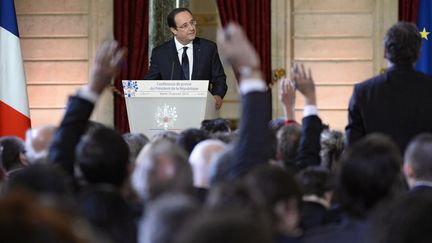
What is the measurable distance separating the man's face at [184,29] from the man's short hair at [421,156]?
208 inches

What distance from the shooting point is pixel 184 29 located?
28.7 feet

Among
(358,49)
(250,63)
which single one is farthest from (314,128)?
(358,49)

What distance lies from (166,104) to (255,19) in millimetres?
4299

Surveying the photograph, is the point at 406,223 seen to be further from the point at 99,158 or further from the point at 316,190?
the point at 99,158

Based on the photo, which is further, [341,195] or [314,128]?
[314,128]

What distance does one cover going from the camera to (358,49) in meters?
11.4

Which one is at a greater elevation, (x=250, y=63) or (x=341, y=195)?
(x=250, y=63)

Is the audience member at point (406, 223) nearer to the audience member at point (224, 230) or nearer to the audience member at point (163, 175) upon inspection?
the audience member at point (224, 230)

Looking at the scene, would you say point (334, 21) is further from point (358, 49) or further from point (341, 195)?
point (341, 195)

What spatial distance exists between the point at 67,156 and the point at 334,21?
8.13 m

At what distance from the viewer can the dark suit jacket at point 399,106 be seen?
4.68 metres

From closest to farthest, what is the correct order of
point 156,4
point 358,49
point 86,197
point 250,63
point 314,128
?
point 86,197 → point 250,63 → point 314,128 → point 156,4 → point 358,49

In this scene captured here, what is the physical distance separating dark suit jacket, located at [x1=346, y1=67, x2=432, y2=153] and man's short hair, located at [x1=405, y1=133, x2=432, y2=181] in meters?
1.06

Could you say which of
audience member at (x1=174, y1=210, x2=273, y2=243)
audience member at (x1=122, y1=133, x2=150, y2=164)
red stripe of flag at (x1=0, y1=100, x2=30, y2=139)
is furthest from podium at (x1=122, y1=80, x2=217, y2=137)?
audience member at (x1=174, y1=210, x2=273, y2=243)
